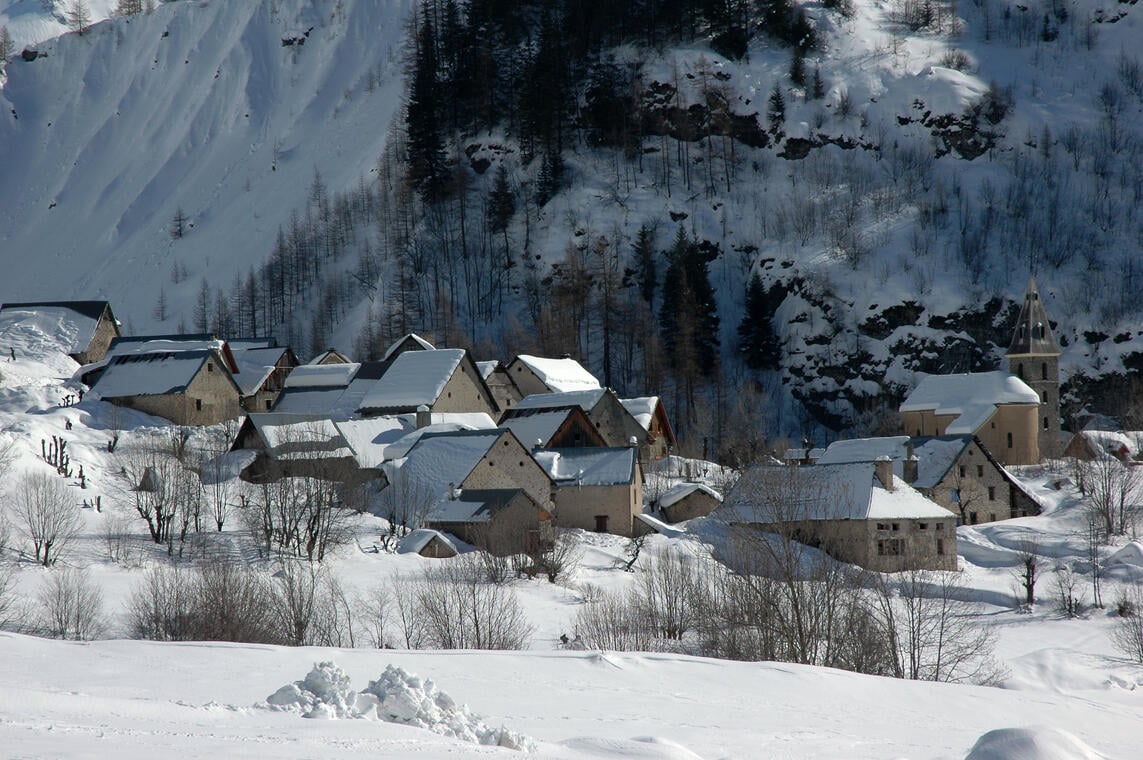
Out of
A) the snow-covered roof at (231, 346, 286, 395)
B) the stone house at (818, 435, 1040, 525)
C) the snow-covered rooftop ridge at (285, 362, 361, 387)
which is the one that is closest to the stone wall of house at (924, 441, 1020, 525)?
the stone house at (818, 435, 1040, 525)

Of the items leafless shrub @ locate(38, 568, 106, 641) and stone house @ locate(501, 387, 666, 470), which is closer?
leafless shrub @ locate(38, 568, 106, 641)

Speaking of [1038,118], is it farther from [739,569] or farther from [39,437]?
[39,437]

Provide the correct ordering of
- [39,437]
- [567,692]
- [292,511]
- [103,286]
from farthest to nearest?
[103,286] → [39,437] → [292,511] → [567,692]

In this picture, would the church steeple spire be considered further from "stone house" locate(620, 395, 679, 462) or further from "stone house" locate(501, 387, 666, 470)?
"stone house" locate(501, 387, 666, 470)

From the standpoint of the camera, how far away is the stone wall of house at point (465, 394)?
7050 cm

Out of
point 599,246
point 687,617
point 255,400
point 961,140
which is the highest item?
point 961,140

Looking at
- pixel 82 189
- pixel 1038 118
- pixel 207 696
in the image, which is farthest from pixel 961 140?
pixel 82 189

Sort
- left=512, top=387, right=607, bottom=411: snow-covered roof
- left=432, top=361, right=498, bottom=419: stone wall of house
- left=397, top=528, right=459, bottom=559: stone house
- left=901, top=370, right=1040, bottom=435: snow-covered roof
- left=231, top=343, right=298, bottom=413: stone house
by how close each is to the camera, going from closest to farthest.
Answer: left=397, top=528, right=459, bottom=559: stone house → left=432, top=361, right=498, bottom=419: stone wall of house → left=512, top=387, right=607, bottom=411: snow-covered roof → left=901, top=370, right=1040, bottom=435: snow-covered roof → left=231, top=343, right=298, bottom=413: stone house

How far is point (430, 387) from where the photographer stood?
69812 mm

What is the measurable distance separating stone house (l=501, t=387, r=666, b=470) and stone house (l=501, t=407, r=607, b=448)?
4.33 m

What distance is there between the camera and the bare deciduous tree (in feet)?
132

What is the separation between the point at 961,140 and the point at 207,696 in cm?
10728

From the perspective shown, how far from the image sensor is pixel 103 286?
143m

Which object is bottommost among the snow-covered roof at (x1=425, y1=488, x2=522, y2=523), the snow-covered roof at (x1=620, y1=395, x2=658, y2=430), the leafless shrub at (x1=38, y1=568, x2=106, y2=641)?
the leafless shrub at (x1=38, y1=568, x2=106, y2=641)
